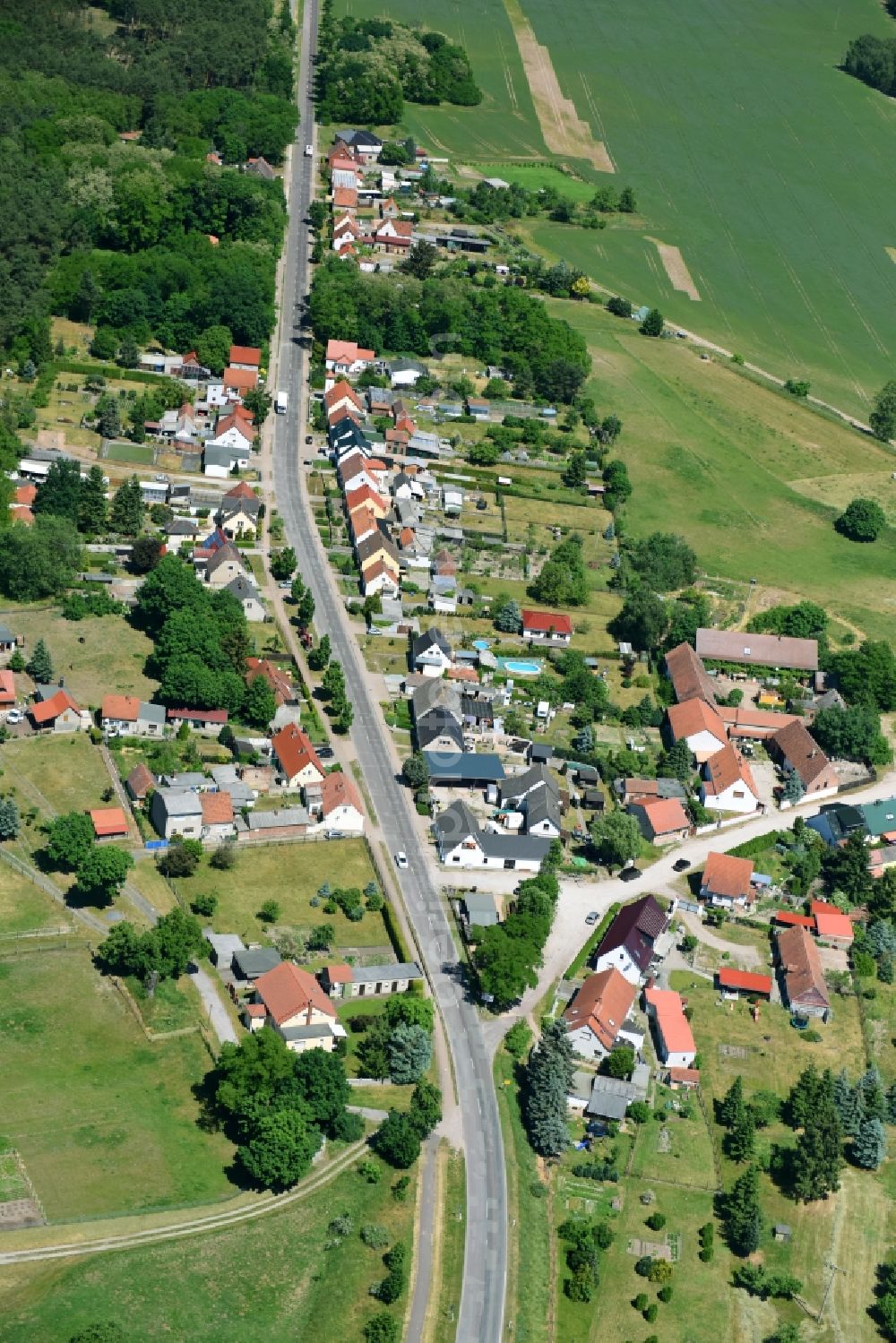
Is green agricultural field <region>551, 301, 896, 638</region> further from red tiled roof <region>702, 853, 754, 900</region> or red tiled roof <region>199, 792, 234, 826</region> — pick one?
red tiled roof <region>199, 792, 234, 826</region>

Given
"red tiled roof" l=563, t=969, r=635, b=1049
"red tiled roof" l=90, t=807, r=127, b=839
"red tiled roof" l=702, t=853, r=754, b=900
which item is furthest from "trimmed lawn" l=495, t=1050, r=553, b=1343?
"red tiled roof" l=90, t=807, r=127, b=839

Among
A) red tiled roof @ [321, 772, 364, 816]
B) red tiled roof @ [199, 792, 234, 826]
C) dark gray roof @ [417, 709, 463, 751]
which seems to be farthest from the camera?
dark gray roof @ [417, 709, 463, 751]

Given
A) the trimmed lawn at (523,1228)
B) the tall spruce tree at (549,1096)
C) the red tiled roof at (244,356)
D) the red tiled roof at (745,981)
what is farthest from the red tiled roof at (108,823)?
the red tiled roof at (244,356)

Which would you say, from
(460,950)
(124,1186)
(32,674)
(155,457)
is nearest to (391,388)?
(155,457)

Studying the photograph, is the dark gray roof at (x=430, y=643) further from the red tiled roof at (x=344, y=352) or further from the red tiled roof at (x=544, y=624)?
the red tiled roof at (x=344, y=352)

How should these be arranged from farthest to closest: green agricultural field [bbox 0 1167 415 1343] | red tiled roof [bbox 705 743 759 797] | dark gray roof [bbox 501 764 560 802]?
red tiled roof [bbox 705 743 759 797], dark gray roof [bbox 501 764 560 802], green agricultural field [bbox 0 1167 415 1343]

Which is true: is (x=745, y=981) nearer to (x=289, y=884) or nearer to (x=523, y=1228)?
(x=523, y=1228)

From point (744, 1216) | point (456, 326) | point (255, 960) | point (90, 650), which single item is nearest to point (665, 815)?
point (255, 960)

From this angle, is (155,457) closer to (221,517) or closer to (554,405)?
(221,517)
